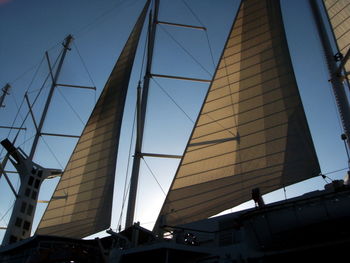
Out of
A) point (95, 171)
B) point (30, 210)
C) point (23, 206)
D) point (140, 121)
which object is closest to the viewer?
point (140, 121)

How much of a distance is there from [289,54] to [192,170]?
22.3 feet

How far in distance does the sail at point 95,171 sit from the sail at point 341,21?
38.8 ft

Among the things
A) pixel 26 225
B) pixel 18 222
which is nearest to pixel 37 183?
pixel 26 225

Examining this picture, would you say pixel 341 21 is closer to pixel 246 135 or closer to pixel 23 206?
pixel 246 135

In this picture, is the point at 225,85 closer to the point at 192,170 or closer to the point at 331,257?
the point at 192,170

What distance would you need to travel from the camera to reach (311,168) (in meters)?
13.2

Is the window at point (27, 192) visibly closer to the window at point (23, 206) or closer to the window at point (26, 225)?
the window at point (23, 206)

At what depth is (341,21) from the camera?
16.2m

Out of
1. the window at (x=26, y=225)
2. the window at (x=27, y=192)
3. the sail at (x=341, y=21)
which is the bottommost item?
the window at (x=26, y=225)

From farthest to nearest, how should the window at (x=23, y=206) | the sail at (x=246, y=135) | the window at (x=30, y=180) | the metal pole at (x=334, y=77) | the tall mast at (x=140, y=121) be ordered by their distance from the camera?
the window at (x=30, y=180)
the window at (x=23, y=206)
the tall mast at (x=140, y=121)
the sail at (x=246, y=135)
the metal pole at (x=334, y=77)

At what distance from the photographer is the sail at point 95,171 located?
1794 cm

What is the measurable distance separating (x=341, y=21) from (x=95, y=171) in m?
13.9

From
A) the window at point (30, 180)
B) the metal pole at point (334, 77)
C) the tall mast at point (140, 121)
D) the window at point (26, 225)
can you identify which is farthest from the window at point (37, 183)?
the metal pole at point (334, 77)

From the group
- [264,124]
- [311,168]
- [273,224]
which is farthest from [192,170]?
[273,224]
